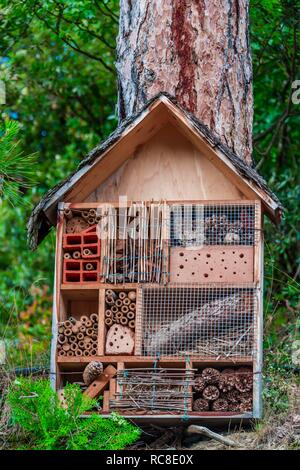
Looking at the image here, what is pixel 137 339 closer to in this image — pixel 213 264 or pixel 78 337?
pixel 78 337

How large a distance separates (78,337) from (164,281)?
0.66 metres

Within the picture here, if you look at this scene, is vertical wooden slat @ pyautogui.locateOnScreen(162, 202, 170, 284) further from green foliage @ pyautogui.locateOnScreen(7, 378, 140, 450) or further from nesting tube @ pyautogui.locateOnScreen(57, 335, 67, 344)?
green foliage @ pyautogui.locateOnScreen(7, 378, 140, 450)

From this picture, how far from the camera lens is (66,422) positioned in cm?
653

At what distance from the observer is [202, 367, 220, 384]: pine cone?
679cm

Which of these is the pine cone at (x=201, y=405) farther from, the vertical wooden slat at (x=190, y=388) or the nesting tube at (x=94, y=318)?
the nesting tube at (x=94, y=318)

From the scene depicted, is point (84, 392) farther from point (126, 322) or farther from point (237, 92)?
point (237, 92)

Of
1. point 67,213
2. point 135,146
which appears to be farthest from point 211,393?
point 135,146

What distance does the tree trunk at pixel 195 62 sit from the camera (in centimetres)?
777

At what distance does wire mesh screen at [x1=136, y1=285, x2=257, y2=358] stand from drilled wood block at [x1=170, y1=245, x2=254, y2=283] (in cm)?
7

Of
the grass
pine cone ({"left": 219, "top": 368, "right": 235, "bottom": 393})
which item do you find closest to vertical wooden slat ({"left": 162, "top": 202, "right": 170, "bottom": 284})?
pine cone ({"left": 219, "top": 368, "right": 235, "bottom": 393})

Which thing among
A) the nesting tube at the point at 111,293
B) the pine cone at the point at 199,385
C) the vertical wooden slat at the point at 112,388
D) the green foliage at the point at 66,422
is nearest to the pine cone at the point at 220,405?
the pine cone at the point at 199,385

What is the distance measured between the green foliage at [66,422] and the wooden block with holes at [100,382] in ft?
0.59

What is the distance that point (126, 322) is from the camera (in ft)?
22.8

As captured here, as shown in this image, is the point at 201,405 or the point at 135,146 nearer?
the point at 201,405
